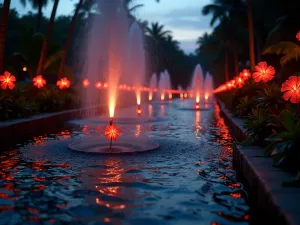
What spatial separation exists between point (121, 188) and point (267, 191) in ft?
7.86

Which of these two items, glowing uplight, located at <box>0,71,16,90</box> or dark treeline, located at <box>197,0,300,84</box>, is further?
dark treeline, located at <box>197,0,300,84</box>

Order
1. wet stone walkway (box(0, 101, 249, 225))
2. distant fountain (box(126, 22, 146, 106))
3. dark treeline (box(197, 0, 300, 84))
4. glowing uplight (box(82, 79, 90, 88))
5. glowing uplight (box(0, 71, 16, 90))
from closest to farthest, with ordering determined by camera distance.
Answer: wet stone walkway (box(0, 101, 249, 225)), glowing uplight (box(0, 71, 16, 90)), dark treeline (box(197, 0, 300, 84)), distant fountain (box(126, 22, 146, 106)), glowing uplight (box(82, 79, 90, 88))

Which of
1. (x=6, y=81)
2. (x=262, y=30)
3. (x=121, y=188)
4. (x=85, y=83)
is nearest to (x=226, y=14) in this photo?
(x=262, y=30)

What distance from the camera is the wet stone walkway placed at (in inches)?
203

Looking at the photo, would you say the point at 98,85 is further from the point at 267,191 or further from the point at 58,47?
the point at 267,191

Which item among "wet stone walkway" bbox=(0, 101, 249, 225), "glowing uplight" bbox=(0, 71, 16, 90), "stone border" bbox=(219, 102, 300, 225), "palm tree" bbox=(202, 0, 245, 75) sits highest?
"palm tree" bbox=(202, 0, 245, 75)

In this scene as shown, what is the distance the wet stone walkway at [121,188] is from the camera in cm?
515

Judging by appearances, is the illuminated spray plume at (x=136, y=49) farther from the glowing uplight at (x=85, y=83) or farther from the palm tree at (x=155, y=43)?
the palm tree at (x=155, y=43)

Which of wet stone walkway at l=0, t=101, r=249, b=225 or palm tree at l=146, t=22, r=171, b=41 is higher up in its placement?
palm tree at l=146, t=22, r=171, b=41

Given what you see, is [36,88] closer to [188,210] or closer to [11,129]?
[11,129]

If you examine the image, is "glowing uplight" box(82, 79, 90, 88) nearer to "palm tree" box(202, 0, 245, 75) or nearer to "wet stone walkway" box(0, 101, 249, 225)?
"palm tree" box(202, 0, 245, 75)

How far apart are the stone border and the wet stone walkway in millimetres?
191

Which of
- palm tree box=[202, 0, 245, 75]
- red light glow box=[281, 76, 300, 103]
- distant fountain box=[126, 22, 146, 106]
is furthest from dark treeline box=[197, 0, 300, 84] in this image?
red light glow box=[281, 76, 300, 103]

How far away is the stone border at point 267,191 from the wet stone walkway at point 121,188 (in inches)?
7.5
